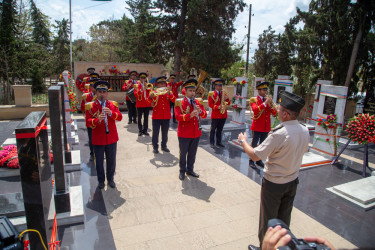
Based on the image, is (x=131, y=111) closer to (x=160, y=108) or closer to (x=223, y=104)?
(x=160, y=108)

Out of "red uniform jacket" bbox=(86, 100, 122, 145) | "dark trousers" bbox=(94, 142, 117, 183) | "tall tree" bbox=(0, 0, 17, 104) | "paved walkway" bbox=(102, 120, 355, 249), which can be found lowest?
"paved walkway" bbox=(102, 120, 355, 249)

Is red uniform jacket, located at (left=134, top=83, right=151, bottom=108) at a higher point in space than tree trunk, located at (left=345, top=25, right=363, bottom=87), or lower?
lower

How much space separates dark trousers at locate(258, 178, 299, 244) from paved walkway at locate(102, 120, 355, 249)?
707 mm

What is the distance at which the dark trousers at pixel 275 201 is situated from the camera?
114 inches

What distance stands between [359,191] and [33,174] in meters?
5.54

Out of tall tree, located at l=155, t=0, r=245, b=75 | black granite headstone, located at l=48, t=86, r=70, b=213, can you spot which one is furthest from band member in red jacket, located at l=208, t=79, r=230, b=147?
tall tree, located at l=155, t=0, r=245, b=75

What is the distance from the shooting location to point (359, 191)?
16.2 ft

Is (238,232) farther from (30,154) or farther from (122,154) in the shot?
(122,154)

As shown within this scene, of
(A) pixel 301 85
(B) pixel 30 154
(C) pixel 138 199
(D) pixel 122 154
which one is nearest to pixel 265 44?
(A) pixel 301 85

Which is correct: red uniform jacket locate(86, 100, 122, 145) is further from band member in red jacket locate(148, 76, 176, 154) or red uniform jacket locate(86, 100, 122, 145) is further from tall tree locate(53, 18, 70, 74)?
tall tree locate(53, 18, 70, 74)

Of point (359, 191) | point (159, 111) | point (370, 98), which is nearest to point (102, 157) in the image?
point (159, 111)

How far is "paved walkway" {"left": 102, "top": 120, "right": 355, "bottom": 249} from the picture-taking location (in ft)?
11.4

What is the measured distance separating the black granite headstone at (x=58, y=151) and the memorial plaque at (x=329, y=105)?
698 centimetres

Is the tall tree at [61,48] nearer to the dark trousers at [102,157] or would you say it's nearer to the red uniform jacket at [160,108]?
the red uniform jacket at [160,108]
